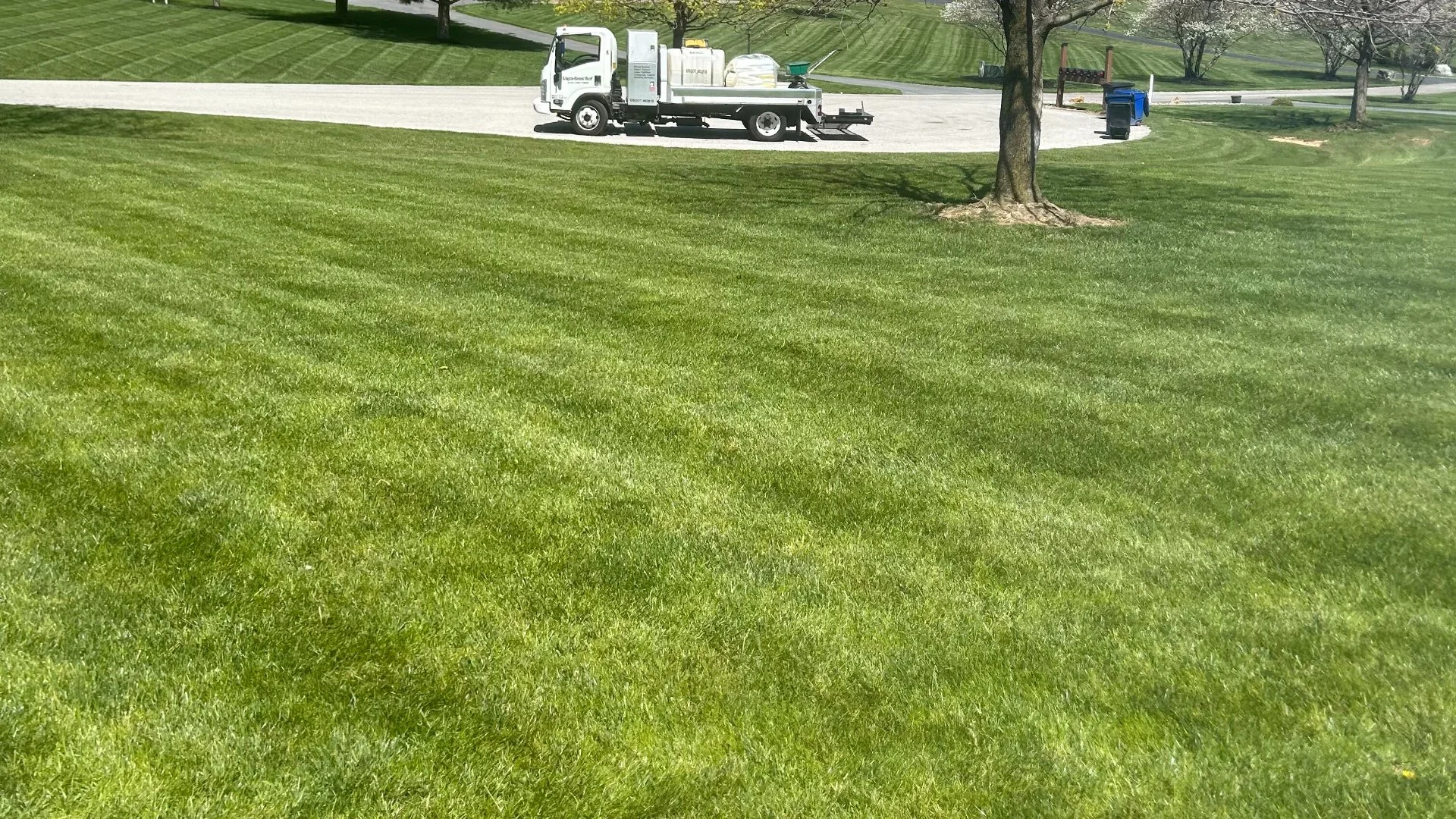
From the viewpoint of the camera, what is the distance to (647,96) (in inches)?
1037

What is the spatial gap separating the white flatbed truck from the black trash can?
8806mm

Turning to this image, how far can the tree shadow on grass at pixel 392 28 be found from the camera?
164ft

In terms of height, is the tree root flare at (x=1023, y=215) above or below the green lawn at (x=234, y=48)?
below

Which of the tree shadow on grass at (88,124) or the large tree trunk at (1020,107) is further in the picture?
the tree shadow on grass at (88,124)

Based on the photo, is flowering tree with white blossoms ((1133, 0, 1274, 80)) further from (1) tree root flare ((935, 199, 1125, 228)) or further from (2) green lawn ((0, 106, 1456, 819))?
(2) green lawn ((0, 106, 1456, 819))

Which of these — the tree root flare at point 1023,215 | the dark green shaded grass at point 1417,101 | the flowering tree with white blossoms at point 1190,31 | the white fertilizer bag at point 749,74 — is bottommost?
the tree root flare at point 1023,215

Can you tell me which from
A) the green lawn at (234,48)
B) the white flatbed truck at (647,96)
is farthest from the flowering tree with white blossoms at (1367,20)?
the green lawn at (234,48)

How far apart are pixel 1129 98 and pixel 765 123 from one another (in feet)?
37.3

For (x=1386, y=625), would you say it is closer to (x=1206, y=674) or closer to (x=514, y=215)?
(x=1206, y=674)

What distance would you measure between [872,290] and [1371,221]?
9.33 m

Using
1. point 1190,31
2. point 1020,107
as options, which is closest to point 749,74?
point 1020,107

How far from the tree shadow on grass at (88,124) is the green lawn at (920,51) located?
3655 centimetres

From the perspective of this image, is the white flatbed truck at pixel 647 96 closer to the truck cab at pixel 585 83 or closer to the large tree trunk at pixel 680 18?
the truck cab at pixel 585 83

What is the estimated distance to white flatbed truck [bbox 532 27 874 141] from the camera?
26312mm
